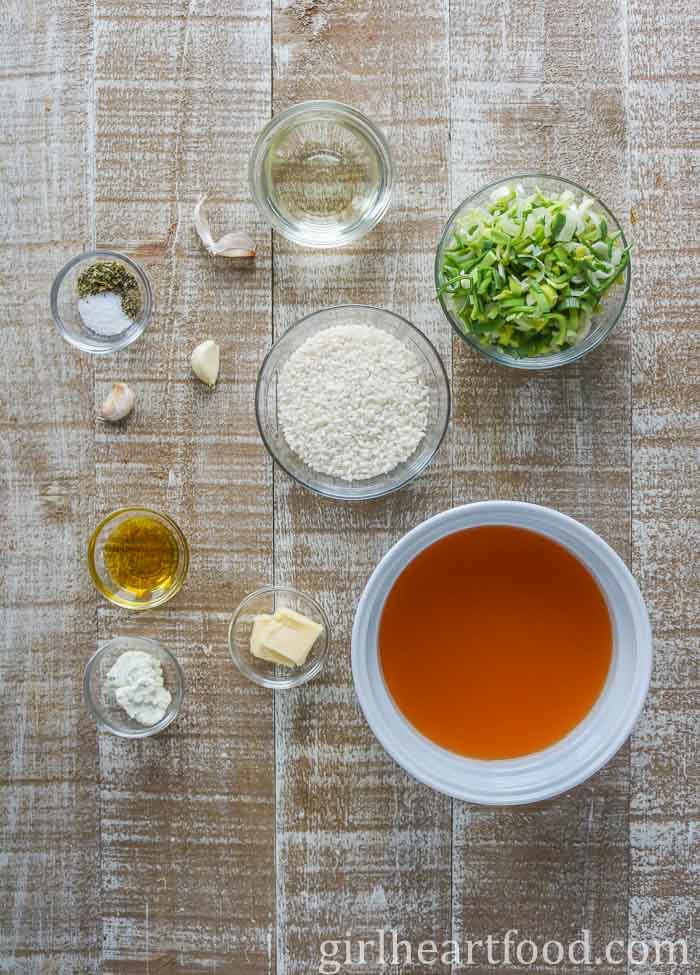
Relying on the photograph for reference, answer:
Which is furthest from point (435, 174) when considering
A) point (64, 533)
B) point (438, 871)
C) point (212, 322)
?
point (438, 871)

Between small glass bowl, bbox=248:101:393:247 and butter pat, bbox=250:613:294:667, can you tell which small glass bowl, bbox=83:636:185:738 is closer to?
butter pat, bbox=250:613:294:667

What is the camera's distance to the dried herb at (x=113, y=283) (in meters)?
1.21

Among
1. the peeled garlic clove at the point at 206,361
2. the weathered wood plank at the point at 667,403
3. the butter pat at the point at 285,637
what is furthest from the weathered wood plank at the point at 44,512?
the weathered wood plank at the point at 667,403

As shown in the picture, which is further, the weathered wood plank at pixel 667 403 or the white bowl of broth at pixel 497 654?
the weathered wood plank at pixel 667 403

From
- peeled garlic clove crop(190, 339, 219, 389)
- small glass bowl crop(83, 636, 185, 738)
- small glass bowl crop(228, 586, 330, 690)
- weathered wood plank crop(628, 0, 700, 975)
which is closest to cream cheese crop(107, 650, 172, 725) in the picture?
small glass bowl crop(83, 636, 185, 738)

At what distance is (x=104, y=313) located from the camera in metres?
1.21

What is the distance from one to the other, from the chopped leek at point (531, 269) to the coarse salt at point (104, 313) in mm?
498

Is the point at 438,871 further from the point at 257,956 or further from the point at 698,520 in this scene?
the point at 698,520

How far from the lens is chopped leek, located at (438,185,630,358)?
1.08m

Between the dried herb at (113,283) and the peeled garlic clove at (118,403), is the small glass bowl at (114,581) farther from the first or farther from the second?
the dried herb at (113,283)

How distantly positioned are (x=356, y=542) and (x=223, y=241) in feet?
1.69

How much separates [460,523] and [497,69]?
0.72 metres

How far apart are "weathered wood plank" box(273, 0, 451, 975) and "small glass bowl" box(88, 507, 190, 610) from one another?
15 cm

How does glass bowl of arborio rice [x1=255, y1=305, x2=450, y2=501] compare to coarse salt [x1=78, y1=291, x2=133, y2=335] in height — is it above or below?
below
